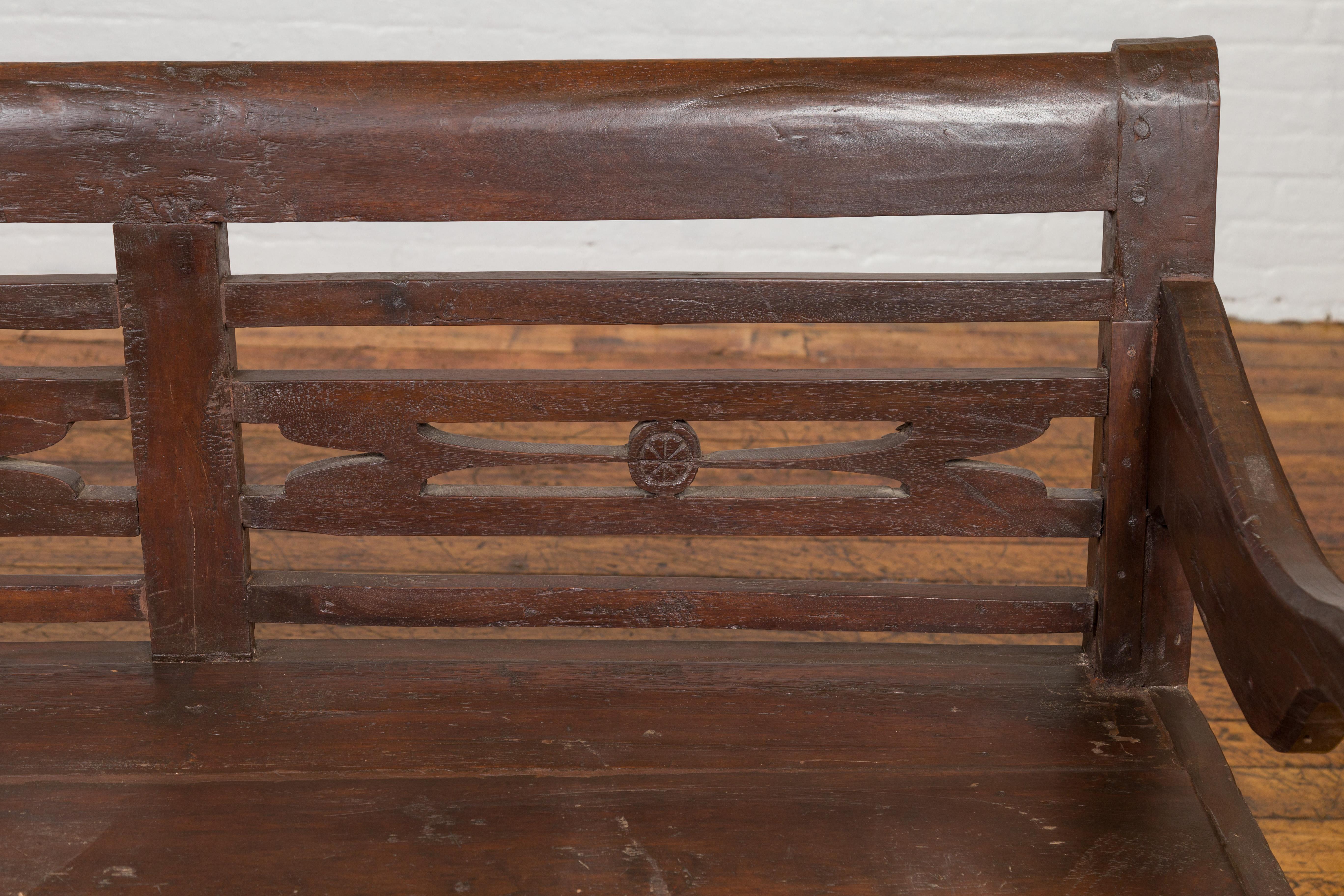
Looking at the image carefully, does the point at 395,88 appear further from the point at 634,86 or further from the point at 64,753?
the point at 64,753

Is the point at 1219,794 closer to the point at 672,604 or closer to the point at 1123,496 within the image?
the point at 1123,496

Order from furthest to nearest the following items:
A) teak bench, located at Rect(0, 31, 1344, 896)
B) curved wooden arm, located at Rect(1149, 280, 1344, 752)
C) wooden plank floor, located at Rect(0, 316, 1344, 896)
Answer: wooden plank floor, located at Rect(0, 316, 1344, 896) → teak bench, located at Rect(0, 31, 1344, 896) → curved wooden arm, located at Rect(1149, 280, 1344, 752)

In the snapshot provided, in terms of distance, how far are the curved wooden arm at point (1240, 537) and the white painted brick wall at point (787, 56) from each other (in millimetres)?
1720

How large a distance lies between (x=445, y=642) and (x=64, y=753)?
27 centimetres

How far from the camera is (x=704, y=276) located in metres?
0.81

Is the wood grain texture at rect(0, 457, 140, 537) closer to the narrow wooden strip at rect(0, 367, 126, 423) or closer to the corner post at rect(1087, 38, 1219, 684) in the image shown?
the narrow wooden strip at rect(0, 367, 126, 423)

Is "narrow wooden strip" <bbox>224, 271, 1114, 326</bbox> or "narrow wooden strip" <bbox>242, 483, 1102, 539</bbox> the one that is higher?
"narrow wooden strip" <bbox>224, 271, 1114, 326</bbox>

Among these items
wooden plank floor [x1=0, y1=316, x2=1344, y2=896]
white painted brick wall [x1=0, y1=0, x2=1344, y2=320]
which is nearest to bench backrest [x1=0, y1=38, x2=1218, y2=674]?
wooden plank floor [x1=0, y1=316, x2=1344, y2=896]

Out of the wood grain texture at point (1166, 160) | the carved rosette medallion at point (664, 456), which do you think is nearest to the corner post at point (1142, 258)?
the wood grain texture at point (1166, 160)

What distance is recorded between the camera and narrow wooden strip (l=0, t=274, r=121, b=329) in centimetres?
A: 80

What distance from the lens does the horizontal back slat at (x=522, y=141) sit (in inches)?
30.8

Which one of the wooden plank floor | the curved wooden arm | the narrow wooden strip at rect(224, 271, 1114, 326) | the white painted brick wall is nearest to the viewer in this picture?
the curved wooden arm

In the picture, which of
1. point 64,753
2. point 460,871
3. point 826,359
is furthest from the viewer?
point 826,359

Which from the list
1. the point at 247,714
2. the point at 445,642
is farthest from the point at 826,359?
the point at 247,714
